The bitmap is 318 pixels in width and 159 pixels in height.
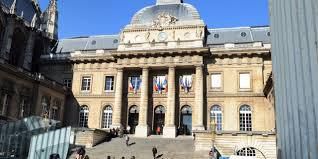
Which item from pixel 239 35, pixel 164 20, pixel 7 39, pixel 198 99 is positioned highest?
pixel 164 20

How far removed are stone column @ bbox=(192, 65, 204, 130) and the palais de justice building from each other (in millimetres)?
99

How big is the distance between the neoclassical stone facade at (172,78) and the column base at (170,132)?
99mm

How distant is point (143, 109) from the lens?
127 ft

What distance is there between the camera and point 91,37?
49.3m

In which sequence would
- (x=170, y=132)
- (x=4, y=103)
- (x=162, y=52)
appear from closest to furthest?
(x=4, y=103), (x=170, y=132), (x=162, y=52)

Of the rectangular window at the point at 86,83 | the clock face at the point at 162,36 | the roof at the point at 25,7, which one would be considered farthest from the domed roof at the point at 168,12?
the roof at the point at 25,7

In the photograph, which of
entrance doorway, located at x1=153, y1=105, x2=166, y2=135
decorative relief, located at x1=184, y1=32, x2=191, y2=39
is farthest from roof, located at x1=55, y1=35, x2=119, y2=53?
entrance doorway, located at x1=153, y1=105, x2=166, y2=135

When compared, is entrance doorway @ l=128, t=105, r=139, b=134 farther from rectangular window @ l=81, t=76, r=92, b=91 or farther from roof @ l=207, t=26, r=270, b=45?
roof @ l=207, t=26, r=270, b=45

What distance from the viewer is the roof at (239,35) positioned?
136 feet

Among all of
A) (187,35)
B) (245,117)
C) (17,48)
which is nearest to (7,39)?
(17,48)

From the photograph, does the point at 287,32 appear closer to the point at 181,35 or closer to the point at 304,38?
the point at 304,38

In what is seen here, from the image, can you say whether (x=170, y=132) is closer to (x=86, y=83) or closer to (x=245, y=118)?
(x=245, y=118)

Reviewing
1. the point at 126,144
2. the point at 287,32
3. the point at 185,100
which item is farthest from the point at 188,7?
the point at 287,32

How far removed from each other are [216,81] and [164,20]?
8.95 metres
